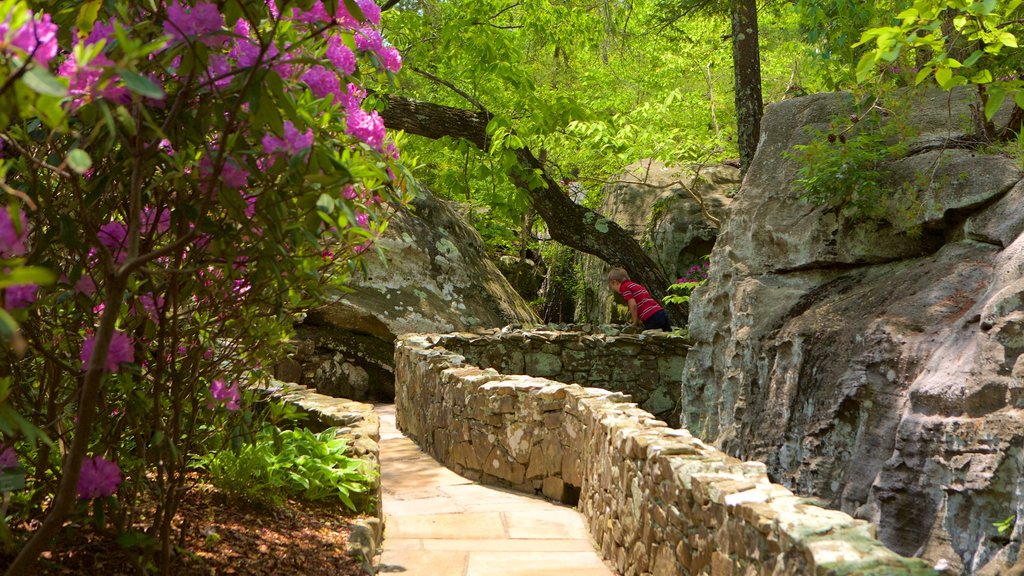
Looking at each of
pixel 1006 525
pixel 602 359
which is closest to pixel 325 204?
pixel 1006 525

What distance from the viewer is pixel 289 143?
2.40m

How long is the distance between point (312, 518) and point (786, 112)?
6.40m

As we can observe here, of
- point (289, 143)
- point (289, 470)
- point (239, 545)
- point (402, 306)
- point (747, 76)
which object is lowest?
point (239, 545)

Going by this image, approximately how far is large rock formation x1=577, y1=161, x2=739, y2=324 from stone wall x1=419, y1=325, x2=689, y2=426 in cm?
351

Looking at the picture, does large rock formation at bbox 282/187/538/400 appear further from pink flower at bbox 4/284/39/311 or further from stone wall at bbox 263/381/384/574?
pink flower at bbox 4/284/39/311

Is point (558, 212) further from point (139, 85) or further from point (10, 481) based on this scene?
point (139, 85)

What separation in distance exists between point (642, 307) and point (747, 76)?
322cm

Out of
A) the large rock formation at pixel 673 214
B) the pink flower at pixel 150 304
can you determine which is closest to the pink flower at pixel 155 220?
the pink flower at pixel 150 304

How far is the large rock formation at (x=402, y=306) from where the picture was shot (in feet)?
40.3

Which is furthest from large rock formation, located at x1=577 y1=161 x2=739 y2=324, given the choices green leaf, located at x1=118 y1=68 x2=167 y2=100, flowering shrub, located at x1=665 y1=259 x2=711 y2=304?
green leaf, located at x1=118 y1=68 x2=167 y2=100

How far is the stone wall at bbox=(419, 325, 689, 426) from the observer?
1151 centimetres

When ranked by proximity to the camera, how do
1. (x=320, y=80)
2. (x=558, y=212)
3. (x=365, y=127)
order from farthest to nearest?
(x=558, y=212) < (x=365, y=127) < (x=320, y=80)

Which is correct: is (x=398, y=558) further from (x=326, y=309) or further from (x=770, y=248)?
(x=326, y=309)

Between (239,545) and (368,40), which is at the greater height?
(368,40)
